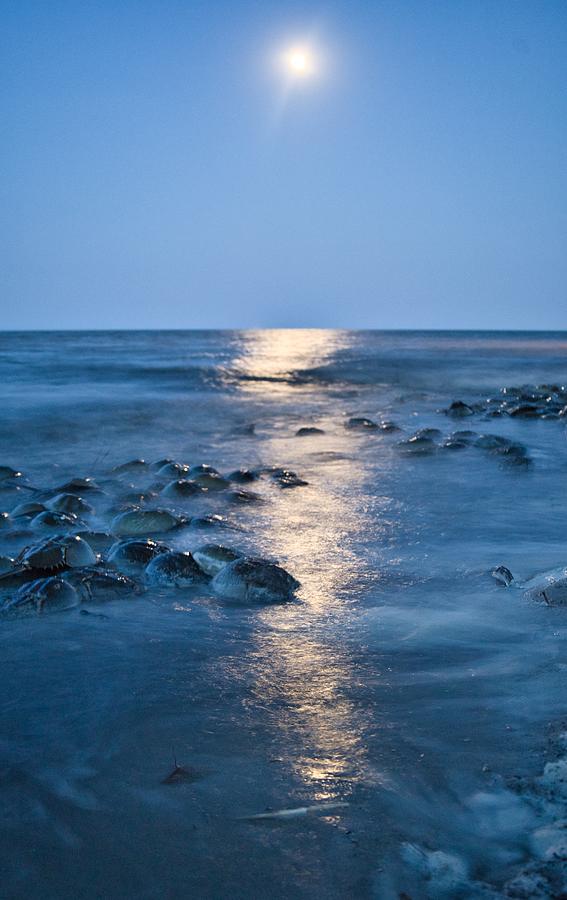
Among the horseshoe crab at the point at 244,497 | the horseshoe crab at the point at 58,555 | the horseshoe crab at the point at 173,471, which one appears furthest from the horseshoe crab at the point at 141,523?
the horseshoe crab at the point at 173,471

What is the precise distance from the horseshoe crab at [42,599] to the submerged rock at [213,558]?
62 centimetres

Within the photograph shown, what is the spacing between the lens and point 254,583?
2965 millimetres

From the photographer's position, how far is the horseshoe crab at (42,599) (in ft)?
9.05

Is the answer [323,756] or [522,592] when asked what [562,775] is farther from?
[522,592]

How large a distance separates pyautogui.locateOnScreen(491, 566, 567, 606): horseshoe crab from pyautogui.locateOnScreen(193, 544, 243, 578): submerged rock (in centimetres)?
126

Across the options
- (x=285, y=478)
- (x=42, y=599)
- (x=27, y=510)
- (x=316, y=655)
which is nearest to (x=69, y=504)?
(x=27, y=510)

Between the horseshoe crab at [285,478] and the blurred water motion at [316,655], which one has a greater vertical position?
the horseshoe crab at [285,478]

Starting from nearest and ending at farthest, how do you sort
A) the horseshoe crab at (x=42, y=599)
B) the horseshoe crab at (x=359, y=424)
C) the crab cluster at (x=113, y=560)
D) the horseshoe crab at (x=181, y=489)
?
the horseshoe crab at (x=42, y=599) < the crab cluster at (x=113, y=560) < the horseshoe crab at (x=181, y=489) < the horseshoe crab at (x=359, y=424)

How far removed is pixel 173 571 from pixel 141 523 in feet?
3.46

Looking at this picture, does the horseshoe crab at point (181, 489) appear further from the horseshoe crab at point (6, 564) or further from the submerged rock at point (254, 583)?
the submerged rock at point (254, 583)

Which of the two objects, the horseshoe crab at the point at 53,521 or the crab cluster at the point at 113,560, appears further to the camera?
the horseshoe crab at the point at 53,521

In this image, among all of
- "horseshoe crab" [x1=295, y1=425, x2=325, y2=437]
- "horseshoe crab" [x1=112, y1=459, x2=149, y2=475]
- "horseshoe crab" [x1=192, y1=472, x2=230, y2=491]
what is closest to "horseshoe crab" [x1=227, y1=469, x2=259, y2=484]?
"horseshoe crab" [x1=192, y1=472, x2=230, y2=491]

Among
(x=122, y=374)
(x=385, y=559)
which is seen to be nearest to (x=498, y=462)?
(x=385, y=559)

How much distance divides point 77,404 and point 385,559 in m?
8.79
